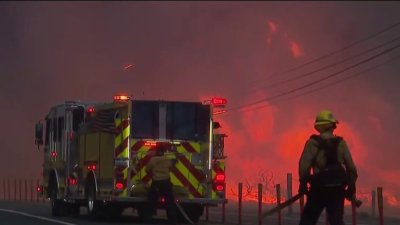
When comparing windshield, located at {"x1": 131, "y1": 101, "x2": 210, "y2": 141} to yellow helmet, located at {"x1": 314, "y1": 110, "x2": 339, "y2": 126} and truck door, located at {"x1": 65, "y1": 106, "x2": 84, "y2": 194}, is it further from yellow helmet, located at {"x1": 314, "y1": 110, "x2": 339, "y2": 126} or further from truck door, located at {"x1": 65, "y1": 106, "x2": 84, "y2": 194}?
yellow helmet, located at {"x1": 314, "y1": 110, "x2": 339, "y2": 126}

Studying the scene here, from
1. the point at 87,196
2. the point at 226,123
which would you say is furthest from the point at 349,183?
the point at 226,123

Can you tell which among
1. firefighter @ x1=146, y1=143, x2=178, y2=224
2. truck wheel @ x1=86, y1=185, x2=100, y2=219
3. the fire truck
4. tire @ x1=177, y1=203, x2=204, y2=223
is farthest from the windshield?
truck wheel @ x1=86, y1=185, x2=100, y2=219

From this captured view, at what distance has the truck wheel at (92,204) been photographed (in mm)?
18438

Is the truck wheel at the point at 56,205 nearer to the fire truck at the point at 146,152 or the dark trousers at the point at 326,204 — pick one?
the fire truck at the point at 146,152

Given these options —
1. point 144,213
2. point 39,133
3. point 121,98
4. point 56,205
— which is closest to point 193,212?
point 144,213

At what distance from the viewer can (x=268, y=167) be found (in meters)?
40.3

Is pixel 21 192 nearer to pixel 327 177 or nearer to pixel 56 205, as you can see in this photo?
pixel 56 205

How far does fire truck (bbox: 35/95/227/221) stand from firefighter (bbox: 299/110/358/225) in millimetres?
8574

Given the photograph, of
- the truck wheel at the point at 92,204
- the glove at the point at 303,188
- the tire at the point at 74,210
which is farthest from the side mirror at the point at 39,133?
the glove at the point at 303,188

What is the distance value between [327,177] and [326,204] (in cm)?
30

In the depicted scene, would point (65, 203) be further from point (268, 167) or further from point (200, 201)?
point (268, 167)

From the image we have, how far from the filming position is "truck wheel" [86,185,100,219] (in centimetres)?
1844

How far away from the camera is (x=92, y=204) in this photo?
1855 centimetres

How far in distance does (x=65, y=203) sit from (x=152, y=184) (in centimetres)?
516
